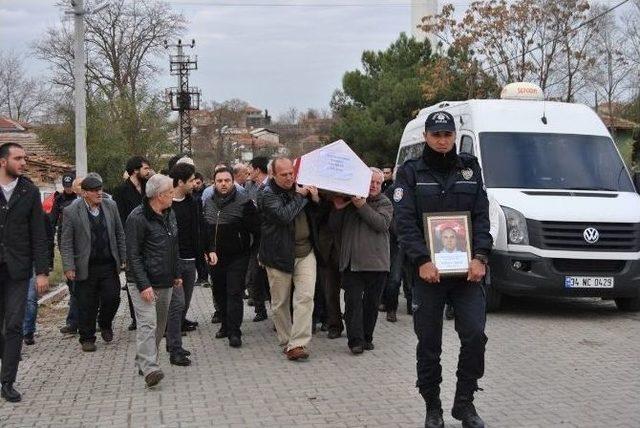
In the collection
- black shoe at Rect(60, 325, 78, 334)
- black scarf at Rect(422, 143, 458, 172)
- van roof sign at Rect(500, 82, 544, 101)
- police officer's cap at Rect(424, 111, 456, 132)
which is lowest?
black shoe at Rect(60, 325, 78, 334)

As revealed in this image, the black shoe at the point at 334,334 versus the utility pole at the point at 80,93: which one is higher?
the utility pole at the point at 80,93

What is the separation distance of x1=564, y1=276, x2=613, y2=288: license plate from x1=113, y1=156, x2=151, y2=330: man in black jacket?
521 cm

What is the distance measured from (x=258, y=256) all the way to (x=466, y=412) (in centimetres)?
338

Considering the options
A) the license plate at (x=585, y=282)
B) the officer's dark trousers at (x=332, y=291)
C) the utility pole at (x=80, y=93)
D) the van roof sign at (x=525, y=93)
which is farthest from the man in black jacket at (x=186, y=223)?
the utility pole at (x=80, y=93)

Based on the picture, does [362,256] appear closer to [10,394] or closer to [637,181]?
[10,394]

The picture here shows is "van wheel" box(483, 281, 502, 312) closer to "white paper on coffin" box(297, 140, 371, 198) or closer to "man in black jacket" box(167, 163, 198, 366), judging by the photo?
"white paper on coffin" box(297, 140, 371, 198)

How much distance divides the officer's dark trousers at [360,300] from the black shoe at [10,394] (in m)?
3.13

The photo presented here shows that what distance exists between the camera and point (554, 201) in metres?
9.94

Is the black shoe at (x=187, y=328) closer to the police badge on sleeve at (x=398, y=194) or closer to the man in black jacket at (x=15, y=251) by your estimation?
the man in black jacket at (x=15, y=251)

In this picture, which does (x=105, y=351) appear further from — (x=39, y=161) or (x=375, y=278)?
(x=39, y=161)

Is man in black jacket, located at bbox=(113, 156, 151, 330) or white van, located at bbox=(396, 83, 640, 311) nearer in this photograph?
man in black jacket, located at bbox=(113, 156, 151, 330)

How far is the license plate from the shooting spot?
9766 mm

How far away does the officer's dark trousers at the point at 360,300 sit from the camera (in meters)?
8.01

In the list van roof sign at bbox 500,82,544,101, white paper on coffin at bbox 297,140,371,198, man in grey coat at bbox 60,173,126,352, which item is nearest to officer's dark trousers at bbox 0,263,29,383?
man in grey coat at bbox 60,173,126,352
